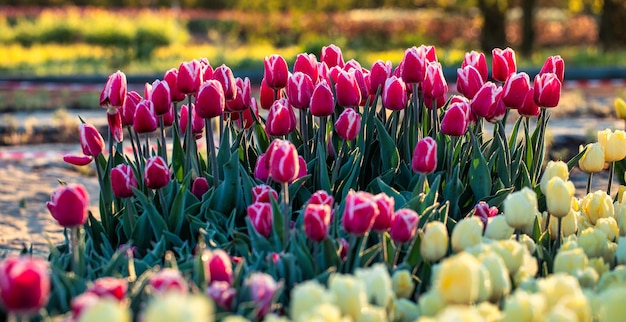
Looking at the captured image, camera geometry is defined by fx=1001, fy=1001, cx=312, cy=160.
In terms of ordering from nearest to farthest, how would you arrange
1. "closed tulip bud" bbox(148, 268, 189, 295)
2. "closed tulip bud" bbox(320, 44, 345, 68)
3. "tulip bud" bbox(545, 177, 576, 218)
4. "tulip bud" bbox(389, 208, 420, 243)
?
"closed tulip bud" bbox(148, 268, 189, 295)
"tulip bud" bbox(389, 208, 420, 243)
"tulip bud" bbox(545, 177, 576, 218)
"closed tulip bud" bbox(320, 44, 345, 68)

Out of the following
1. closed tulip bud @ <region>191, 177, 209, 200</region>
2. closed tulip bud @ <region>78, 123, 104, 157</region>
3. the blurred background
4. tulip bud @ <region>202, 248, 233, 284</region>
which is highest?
closed tulip bud @ <region>78, 123, 104, 157</region>

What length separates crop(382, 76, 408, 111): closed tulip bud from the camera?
3326 mm

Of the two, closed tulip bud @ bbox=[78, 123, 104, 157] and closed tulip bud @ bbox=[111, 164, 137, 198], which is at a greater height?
closed tulip bud @ bbox=[78, 123, 104, 157]

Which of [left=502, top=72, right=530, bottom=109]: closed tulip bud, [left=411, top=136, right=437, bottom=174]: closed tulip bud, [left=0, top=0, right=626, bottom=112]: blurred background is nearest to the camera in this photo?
[left=411, top=136, right=437, bottom=174]: closed tulip bud

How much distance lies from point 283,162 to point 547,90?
109 centimetres

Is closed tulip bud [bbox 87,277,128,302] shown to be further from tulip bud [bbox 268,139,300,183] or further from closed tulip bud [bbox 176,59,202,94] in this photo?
closed tulip bud [bbox 176,59,202,94]

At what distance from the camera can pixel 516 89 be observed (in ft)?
11.0

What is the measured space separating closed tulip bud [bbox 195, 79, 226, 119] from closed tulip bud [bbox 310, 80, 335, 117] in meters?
0.30

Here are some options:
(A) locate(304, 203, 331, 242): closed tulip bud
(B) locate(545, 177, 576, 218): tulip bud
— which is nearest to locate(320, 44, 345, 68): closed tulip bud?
(B) locate(545, 177, 576, 218): tulip bud

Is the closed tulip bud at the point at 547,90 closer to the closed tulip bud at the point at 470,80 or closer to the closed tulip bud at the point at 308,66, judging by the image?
the closed tulip bud at the point at 470,80

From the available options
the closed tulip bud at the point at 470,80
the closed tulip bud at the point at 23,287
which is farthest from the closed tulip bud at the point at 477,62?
the closed tulip bud at the point at 23,287

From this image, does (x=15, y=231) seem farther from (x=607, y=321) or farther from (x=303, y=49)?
(x=303, y=49)

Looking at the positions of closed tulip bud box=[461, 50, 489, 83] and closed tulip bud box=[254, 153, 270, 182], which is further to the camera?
closed tulip bud box=[461, 50, 489, 83]

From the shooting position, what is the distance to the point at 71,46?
18328mm
